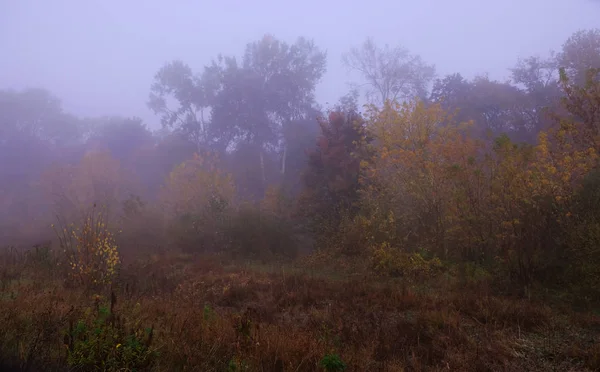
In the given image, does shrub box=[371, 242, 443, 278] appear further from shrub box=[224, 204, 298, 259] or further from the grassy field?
shrub box=[224, 204, 298, 259]

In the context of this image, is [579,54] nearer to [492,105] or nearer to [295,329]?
[492,105]

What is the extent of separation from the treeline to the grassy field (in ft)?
6.20

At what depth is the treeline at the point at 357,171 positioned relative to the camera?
9.38 m

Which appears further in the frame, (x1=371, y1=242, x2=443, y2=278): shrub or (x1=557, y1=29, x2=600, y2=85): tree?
(x1=557, y1=29, x2=600, y2=85): tree

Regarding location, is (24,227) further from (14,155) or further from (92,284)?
(92,284)

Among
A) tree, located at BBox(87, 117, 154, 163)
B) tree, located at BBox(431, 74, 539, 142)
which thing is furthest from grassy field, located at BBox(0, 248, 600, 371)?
tree, located at BBox(87, 117, 154, 163)

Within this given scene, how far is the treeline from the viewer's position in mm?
9375

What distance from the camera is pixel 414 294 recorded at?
26.9 ft

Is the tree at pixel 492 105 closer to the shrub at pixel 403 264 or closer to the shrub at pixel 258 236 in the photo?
the shrub at pixel 258 236

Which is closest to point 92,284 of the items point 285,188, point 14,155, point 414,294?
point 414,294

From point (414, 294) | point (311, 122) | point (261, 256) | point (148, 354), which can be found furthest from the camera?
point (311, 122)

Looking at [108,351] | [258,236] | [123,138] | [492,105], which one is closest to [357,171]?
[258,236]

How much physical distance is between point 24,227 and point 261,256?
82.7 feet

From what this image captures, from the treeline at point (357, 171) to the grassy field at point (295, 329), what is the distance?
6.20 feet
